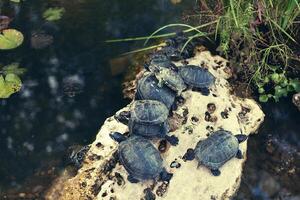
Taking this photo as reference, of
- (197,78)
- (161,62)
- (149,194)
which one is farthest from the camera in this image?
(161,62)

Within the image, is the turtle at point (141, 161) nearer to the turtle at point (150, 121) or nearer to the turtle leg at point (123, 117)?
the turtle at point (150, 121)

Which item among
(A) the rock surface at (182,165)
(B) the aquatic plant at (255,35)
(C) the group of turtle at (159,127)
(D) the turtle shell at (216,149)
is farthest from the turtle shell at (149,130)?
(B) the aquatic plant at (255,35)

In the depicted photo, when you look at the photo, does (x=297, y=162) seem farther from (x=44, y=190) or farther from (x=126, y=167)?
(x=44, y=190)

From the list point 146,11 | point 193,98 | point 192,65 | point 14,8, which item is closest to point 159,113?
point 193,98

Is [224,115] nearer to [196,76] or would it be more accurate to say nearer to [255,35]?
[196,76]

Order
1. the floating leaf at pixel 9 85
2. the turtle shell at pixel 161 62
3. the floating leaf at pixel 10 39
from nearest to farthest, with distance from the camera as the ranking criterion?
the turtle shell at pixel 161 62, the floating leaf at pixel 9 85, the floating leaf at pixel 10 39

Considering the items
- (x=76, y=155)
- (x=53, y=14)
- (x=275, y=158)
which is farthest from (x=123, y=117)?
(x=53, y=14)

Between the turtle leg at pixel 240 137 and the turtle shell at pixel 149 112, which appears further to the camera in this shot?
the turtle leg at pixel 240 137
